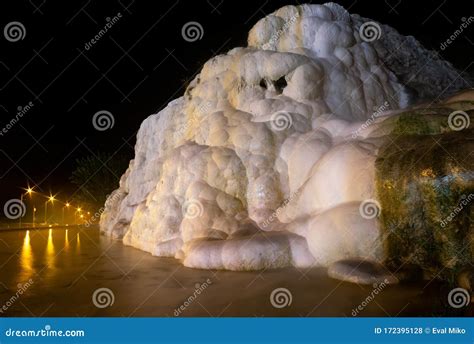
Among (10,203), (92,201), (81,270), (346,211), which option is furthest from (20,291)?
(10,203)

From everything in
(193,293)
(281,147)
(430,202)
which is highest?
(430,202)

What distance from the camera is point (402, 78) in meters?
12.9

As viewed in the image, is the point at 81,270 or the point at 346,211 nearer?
the point at 346,211

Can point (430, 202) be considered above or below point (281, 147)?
above

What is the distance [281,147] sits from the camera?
9836 mm

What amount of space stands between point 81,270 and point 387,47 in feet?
35.4

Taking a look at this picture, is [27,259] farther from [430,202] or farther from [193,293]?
[430,202]

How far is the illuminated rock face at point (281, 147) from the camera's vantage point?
7.40m

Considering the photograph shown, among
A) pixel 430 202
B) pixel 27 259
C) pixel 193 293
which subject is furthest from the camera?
pixel 27 259

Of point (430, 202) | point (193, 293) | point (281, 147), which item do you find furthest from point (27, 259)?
point (430, 202)

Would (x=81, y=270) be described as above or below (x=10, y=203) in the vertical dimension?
above

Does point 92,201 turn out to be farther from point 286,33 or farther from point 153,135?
point 286,33

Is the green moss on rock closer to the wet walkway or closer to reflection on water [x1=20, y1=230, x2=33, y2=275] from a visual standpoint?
the wet walkway

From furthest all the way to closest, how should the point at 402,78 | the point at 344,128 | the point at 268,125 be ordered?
the point at 402,78 → the point at 268,125 → the point at 344,128
